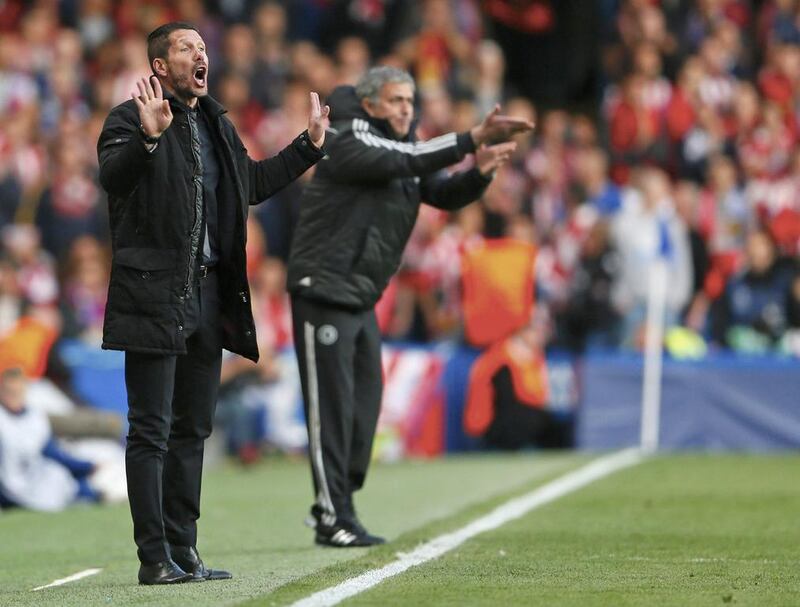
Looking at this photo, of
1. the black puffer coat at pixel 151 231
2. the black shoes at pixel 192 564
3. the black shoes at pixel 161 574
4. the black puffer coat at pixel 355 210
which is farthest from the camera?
the black puffer coat at pixel 355 210

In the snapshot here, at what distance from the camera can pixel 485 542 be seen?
795 centimetres

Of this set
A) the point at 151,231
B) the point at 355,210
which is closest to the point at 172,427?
the point at 151,231

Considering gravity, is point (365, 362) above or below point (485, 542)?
above

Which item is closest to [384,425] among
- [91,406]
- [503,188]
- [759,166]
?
[91,406]

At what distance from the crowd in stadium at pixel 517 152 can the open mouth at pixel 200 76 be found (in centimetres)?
812

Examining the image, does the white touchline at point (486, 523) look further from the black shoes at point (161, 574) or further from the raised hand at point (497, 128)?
the raised hand at point (497, 128)

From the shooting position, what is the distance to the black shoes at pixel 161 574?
6500 millimetres

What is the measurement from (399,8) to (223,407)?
24.3 feet

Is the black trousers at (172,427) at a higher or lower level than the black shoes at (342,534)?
higher

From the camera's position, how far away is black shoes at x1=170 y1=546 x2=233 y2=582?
673 cm

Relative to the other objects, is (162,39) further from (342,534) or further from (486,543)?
(486,543)

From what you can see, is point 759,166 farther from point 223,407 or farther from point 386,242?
point 386,242

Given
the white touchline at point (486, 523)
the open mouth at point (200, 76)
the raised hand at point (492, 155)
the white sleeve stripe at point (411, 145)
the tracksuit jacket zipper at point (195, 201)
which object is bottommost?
the white touchline at point (486, 523)

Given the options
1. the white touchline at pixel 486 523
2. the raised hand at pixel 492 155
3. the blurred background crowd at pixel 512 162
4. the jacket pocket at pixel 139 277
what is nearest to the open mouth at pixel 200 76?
the jacket pocket at pixel 139 277
